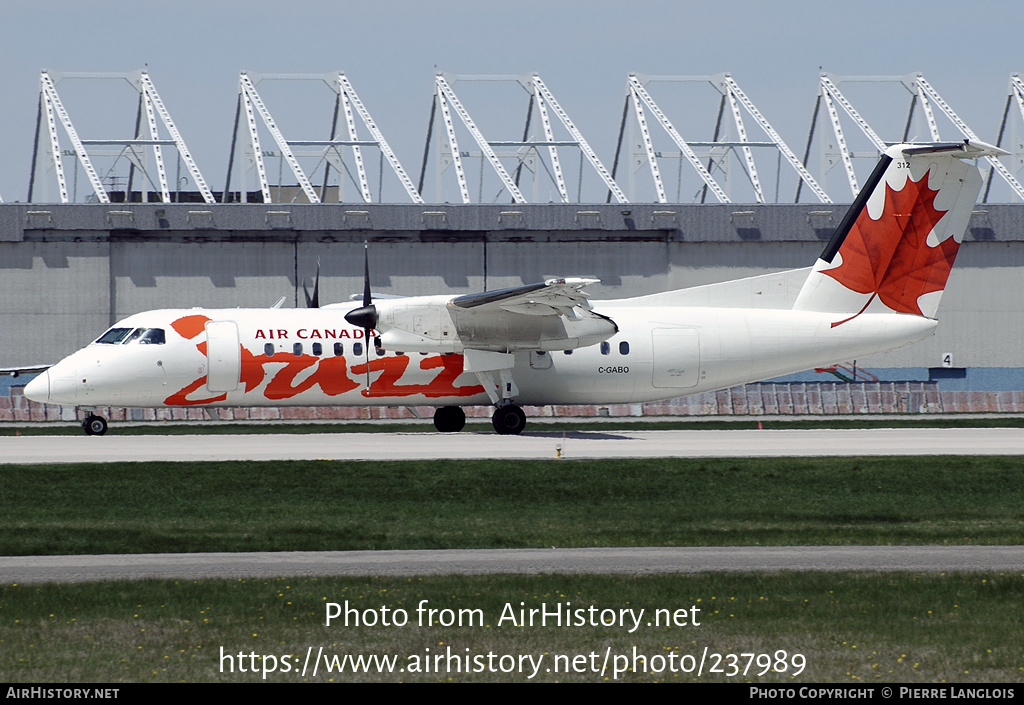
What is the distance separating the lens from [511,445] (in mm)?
30984

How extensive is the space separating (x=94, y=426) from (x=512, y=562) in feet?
75.0

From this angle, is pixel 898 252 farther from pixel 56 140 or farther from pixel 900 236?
pixel 56 140

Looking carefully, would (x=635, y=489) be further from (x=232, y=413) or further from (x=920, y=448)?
(x=232, y=413)

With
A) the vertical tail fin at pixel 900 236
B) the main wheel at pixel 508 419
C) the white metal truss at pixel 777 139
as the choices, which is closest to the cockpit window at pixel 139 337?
the main wheel at pixel 508 419

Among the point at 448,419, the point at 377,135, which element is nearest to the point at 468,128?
the point at 377,135

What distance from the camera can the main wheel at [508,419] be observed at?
34.7 meters

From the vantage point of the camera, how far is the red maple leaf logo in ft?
115

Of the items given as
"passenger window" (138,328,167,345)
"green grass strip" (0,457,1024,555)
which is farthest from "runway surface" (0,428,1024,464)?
"passenger window" (138,328,167,345)

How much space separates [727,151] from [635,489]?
53.9m

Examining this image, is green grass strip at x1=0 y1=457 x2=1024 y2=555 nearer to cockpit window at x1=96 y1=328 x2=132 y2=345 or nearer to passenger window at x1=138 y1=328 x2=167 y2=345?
passenger window at x1=138 y1=328 x2=167 y2=345

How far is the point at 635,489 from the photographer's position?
23.8 meters

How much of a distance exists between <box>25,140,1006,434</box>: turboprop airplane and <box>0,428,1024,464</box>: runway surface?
50.6 inches

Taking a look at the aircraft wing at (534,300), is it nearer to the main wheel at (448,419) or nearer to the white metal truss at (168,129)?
the main wheel at (448,419)
